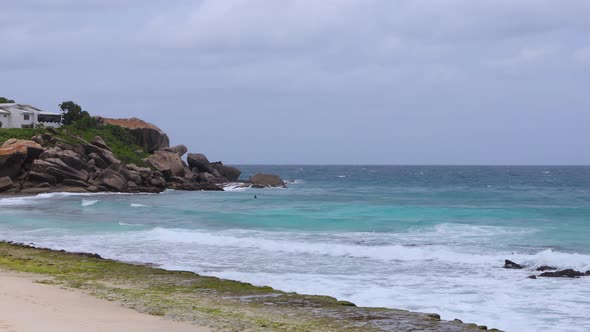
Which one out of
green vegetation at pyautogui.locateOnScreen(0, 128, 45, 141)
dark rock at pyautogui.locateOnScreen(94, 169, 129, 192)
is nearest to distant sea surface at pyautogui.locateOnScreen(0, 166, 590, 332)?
dark rock at pyautogui.locateOnScreen(94, 169, 129, 192)

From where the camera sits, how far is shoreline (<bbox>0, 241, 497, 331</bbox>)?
1325cm

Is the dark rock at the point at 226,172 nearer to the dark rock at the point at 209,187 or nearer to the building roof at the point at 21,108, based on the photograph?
the dark rock at the point at 209,187

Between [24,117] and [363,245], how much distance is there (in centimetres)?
6914

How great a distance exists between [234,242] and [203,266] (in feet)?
23.1

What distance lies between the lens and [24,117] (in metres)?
84.9

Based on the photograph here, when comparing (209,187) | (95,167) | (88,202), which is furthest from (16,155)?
(209,187)

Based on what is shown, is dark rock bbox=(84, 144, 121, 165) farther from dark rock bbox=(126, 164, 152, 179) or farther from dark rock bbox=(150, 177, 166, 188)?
dark rock bbox=(150, 177, 166, 188)

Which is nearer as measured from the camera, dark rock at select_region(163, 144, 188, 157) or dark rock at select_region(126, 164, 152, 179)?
dark rock at select_region(126, 164, 152, 179)

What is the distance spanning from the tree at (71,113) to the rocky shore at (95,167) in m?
2.73

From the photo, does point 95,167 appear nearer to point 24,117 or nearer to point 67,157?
point 67,157

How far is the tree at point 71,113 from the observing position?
8712cm

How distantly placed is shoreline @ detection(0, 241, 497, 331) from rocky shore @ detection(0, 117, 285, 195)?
4271 cm

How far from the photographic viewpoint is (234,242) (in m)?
29.4

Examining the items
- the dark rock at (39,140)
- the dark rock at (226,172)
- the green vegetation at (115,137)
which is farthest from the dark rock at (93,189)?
the dark rock at (226,172)
